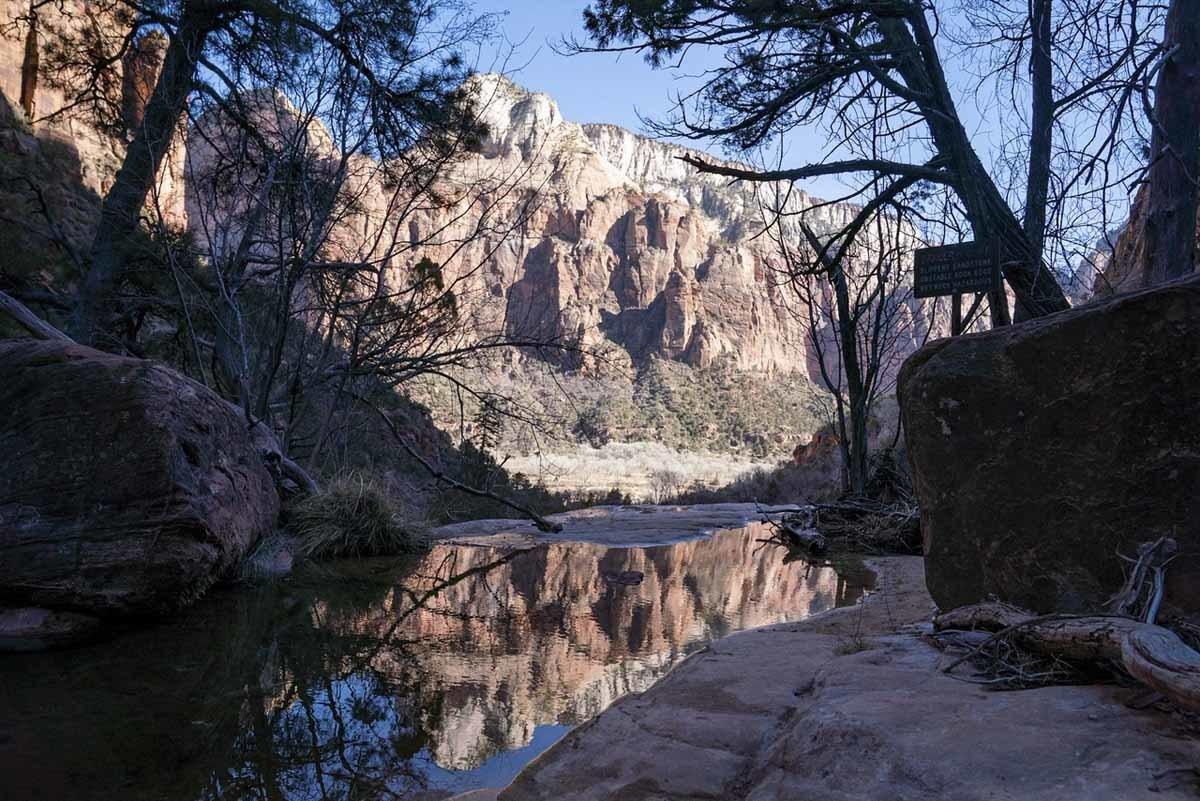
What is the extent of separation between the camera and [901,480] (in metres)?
8.20

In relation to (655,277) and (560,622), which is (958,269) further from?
(655,277)

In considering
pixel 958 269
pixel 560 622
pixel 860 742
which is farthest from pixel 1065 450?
pixel 958 269

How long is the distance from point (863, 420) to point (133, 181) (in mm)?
7704

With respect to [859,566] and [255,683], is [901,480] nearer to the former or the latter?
[859,566]

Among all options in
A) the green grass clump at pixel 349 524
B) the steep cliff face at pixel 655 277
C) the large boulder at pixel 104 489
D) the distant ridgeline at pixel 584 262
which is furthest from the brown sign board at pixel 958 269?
the steep cliff face at pixel 655 277

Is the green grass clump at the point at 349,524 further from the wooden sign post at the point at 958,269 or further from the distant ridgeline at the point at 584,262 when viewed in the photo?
the wooden sign post at the point at 958,269

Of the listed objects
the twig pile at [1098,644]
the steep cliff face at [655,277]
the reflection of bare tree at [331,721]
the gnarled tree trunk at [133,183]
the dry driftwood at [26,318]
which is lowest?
the reflection of bare tree at [331,721]

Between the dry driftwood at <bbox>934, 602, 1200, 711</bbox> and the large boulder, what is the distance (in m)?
3.23

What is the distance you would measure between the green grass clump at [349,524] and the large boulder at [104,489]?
1051mm

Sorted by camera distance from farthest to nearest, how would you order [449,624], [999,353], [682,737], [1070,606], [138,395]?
1. [138,395]
2. [449,624]
3. [999,353]
4. [1070,606]
5. [682,737]

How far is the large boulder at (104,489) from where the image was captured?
3.29 metres

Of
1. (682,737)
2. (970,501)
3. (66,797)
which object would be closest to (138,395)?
(66,797)

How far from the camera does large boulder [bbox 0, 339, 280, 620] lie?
329 cm

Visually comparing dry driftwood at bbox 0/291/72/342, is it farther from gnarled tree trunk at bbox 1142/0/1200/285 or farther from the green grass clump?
gnarled tree trunk at bbox 1142/0/1200/285
